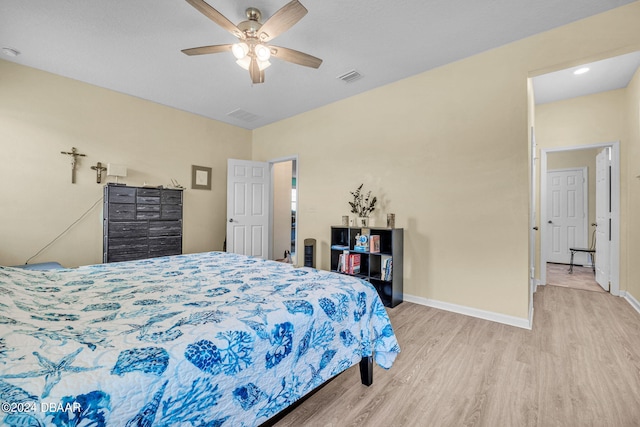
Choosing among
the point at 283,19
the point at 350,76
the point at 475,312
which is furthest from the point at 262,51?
the point at 475,312

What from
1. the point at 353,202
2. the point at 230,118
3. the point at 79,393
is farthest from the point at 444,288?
the point at 230,118

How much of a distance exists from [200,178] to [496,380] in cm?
474

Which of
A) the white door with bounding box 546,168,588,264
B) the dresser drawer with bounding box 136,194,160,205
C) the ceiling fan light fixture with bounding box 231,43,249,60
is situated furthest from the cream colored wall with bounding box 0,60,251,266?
the white door with bounding box 546,168,588,264

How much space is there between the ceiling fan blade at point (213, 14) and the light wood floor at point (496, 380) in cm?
261

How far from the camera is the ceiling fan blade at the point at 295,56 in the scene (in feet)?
7.83

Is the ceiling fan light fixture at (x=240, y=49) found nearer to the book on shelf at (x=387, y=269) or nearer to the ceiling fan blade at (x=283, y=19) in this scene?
the ceiling fan blade at (x=283, y=19)

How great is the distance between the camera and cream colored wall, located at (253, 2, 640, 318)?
105 inches

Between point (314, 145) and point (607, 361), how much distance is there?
4.02 meters

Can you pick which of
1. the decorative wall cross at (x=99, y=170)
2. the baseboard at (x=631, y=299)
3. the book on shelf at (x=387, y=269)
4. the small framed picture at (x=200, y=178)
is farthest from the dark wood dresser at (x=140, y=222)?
the baseboard at (x=631, y=299)

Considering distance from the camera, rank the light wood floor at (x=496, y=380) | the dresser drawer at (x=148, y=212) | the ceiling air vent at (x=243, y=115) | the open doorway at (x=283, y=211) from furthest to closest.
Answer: the open doorway at (x=283, y=211)
the ceiling air vent at (x=243, y=115)
the dresser drawer at (x=148, y=212)
the light wood floor at (x=496, y=380)

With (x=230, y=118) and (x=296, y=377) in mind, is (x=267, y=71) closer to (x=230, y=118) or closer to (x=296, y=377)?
(x=230, y=118)

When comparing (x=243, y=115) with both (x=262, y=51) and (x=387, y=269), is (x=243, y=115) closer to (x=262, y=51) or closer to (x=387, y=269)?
(x=262, y=51)

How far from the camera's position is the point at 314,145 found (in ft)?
15.0

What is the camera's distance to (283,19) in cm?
203
